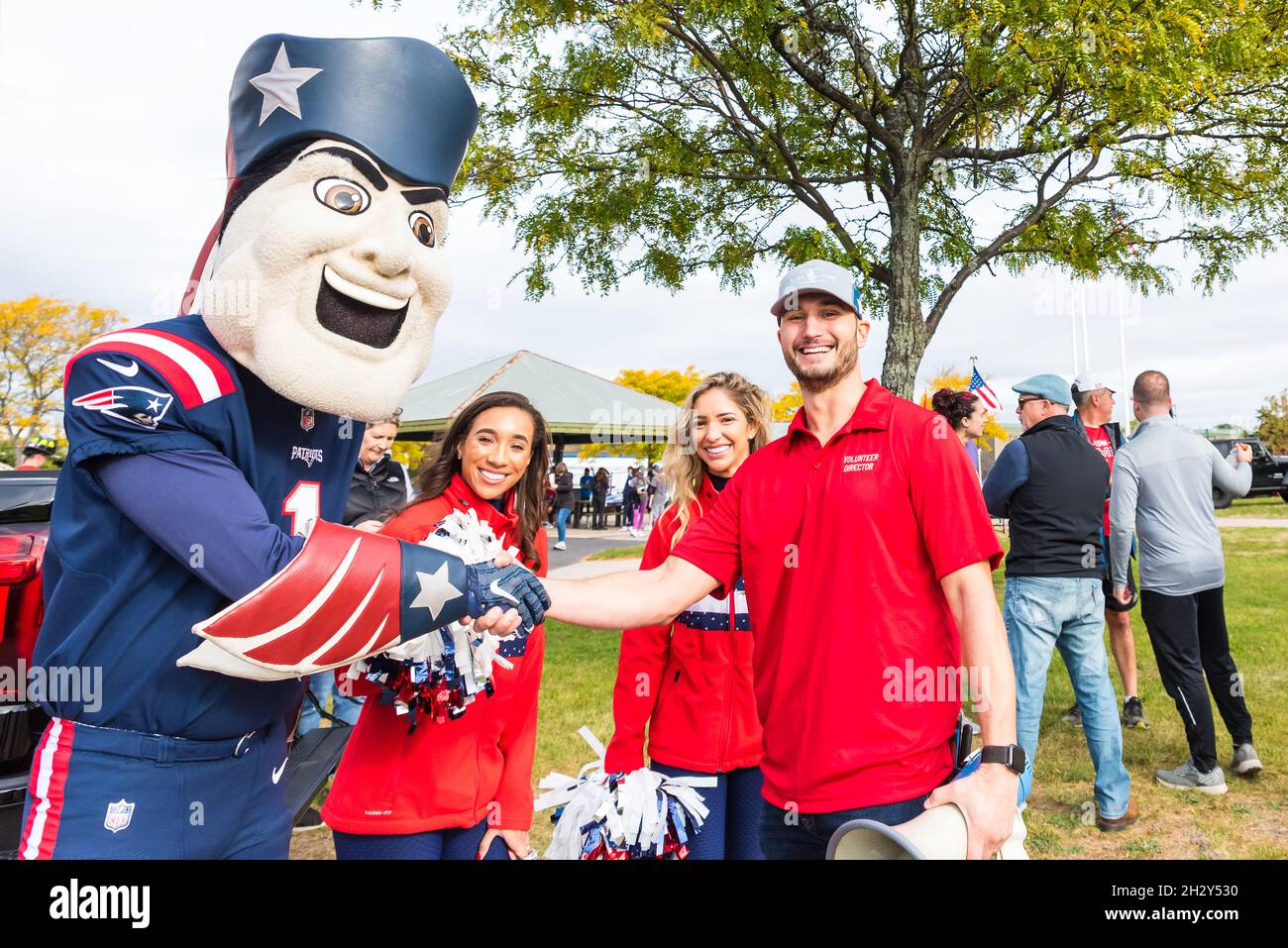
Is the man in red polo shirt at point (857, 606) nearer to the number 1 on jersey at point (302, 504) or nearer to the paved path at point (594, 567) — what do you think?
the number 1 on jersey at point (302, 504)

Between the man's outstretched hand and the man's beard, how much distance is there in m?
1.00

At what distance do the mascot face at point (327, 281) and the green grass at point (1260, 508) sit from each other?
2632 centimetres

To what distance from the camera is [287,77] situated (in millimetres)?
1892

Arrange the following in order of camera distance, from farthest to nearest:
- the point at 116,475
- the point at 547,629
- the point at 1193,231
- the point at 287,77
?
the point at 547,629 → the point at 1193,231 → the point at 287,77 → the point at 116,475

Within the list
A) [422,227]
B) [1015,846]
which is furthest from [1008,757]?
[422,227]

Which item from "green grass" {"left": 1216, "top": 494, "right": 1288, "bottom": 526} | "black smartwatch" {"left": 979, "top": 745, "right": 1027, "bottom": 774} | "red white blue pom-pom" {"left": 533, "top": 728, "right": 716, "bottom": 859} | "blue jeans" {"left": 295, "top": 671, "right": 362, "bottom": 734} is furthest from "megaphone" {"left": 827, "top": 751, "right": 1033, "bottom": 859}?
"green grass" {"left": 1216, "top": 494, "right": 1288, "bottom": 526}

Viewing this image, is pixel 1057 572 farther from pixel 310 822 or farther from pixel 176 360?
pixel 176 360

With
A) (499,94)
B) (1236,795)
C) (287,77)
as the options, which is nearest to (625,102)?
(499,94)

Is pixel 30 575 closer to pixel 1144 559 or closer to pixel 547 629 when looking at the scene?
pixel 1144 559

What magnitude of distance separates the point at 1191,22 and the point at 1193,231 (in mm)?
3574

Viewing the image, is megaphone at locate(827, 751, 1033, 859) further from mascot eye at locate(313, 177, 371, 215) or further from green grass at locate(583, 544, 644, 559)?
green grass at locate(583, 544, 644, 559)

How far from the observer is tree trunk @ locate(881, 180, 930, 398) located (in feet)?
23.7

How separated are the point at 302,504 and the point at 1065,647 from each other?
4.24 m
